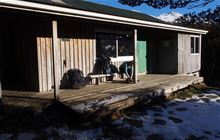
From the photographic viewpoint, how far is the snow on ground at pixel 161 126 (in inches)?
205

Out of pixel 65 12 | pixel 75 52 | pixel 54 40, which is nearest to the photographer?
pixel 65 12

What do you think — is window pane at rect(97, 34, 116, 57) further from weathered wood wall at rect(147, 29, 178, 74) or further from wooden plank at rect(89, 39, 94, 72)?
weathered wood wall at rect(147, 29, 178, 74)

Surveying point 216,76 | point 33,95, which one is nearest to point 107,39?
point 33,95

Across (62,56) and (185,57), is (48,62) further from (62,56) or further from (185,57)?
(185,57)

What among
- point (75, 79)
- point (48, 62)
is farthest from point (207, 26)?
point (48, 62)

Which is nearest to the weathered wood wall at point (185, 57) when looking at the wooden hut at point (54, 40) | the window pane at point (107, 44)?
the wooden hut at point (54, 40)

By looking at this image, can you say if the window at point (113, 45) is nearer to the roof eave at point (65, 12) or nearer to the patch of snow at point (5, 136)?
the roof eave at point (65, 12)

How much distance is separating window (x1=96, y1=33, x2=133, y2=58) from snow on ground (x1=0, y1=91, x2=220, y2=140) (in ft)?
9.88

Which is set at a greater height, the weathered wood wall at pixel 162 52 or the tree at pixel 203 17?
the tree at pixel 203 17

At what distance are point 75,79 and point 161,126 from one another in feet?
9.86

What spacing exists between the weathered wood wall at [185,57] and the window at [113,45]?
2.65 m

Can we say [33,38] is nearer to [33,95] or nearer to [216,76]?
[33,95]

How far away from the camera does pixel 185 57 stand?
41.9ft

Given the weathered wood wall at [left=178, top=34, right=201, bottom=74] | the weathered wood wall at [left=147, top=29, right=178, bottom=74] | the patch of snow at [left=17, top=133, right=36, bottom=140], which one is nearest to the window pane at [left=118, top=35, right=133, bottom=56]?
the weathered wood wall at [left=147, top=29, right=178, bottom=74]
